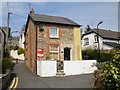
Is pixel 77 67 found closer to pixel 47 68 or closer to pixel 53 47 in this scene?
pixel 47 68

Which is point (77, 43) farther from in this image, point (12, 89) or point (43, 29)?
point (12, 89)

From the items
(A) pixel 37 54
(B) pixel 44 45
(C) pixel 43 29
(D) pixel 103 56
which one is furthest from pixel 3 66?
(D) pixel 103 56

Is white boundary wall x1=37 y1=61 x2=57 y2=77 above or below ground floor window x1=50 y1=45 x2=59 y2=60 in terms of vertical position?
below

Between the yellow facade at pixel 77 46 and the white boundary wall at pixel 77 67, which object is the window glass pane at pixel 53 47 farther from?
the white boundary wall at pixel 77 67

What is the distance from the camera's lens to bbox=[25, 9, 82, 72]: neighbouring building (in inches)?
638

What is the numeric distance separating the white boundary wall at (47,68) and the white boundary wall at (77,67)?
46.9 inches

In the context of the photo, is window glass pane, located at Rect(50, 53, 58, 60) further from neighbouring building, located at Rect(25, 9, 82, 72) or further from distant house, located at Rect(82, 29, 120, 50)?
distant house, located at Rect(82, 29, 120, 50)

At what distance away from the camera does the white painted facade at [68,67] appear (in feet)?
44.7

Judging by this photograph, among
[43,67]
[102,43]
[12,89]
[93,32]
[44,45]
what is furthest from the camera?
[93,32]

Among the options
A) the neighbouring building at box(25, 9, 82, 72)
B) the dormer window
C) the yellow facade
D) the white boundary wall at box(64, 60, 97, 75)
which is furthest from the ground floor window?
the white boundary wall at box(64, 60, 97, 75)

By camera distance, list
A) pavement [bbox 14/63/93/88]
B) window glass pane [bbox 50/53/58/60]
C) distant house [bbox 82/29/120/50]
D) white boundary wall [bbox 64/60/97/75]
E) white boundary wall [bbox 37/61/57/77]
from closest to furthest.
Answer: pavement [bbox 14/63/93/88], white boundary wall [bbox 37/61/57/77], white boundary wall [bbox 64/60/97/75], window glass pane [bbox 50/53/58/60], distant house [bbox 82/29/120/50]

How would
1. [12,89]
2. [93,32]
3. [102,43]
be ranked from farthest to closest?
1. [93,32]
2. [102,43]
3. [12,89]

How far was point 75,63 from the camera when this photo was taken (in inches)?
590

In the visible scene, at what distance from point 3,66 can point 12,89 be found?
11.4ft
